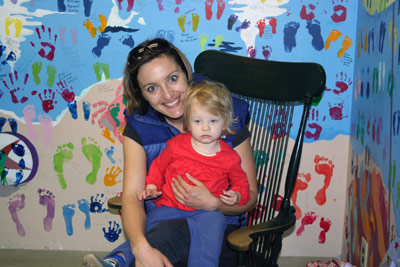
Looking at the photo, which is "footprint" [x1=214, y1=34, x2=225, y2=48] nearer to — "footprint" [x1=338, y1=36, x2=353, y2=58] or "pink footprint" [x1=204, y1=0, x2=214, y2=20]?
"pink footprint" [x1=204, y1=0, x2=214, y2=20]

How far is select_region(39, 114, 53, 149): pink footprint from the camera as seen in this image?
2463mm

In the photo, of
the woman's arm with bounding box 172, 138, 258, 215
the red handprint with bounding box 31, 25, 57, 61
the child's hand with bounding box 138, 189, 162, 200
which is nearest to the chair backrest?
the woman's arm with bounding box 172, 138, 258, 215

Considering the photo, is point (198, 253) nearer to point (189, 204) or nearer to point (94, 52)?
point (189, 204)

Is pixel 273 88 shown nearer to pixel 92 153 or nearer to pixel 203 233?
pixel 203 233

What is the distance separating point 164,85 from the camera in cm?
168

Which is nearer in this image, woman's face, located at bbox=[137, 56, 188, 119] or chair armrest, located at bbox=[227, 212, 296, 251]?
chair armrest, located at bbox=[227, 212, 296, 251]

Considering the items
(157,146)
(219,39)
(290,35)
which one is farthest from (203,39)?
(157,146)

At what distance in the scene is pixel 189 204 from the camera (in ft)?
5.20

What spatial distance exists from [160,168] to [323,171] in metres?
1.13

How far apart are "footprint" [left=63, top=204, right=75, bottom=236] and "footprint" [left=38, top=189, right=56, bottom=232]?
81 millimetres

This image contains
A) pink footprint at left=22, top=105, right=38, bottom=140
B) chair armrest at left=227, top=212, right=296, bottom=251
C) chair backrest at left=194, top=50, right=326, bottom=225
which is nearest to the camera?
chair armrest at left=227, top=212, right=296, bottom=251

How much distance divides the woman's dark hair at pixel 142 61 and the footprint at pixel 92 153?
2.50ft

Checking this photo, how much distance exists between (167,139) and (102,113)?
77 centimetres

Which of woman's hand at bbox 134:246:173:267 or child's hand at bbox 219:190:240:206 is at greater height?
child's hand at bbox 219:190:240:206
